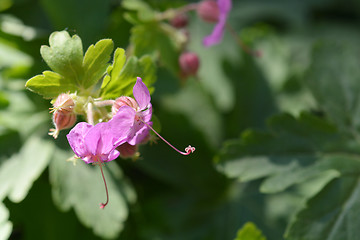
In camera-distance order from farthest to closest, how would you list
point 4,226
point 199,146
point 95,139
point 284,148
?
1. point 199,146
2. point 284,148
3. point 4,226
4. point 95,139

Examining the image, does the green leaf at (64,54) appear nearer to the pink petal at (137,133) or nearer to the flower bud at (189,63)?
the pink petal at (137,133)

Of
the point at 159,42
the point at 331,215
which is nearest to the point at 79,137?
the point at 159,42

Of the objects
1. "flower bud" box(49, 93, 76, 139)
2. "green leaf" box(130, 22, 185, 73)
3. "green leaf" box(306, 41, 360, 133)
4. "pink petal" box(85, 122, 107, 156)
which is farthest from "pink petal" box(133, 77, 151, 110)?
"green leaf" box(306, 41, 360, 133)

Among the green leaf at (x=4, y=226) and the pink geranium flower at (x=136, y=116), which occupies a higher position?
the pink geranium flower at (x=136, y=116)

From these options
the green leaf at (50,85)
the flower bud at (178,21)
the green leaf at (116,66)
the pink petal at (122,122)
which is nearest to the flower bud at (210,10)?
the flower bud at (178,21)

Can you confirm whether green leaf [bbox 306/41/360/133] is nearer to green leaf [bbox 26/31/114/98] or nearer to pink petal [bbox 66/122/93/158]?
green leaf [bbox 26/31/114/98]

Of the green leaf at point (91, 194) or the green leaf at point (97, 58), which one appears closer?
the green leaf at point (97, 58)

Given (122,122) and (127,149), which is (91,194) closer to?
(127,149)

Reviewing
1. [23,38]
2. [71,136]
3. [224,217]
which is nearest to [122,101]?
[71,136]
